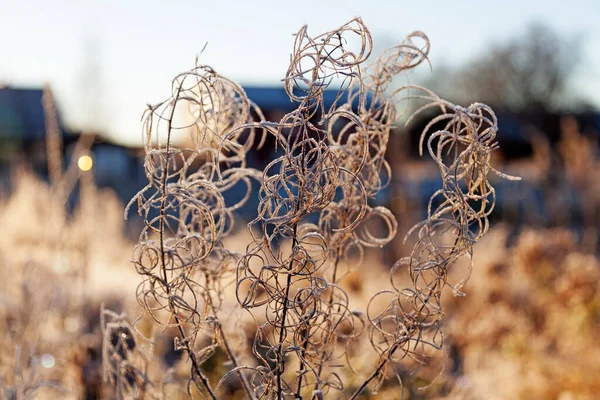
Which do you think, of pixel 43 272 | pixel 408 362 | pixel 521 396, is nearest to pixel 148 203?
pixel 43 272

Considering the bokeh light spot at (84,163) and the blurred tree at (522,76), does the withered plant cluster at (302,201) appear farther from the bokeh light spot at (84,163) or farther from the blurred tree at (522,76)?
the blurred tree at (522,76)

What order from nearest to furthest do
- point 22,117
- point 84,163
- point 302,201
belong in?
point 302,201 → point 84,163 → point 22,117

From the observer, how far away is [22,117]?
2059cm

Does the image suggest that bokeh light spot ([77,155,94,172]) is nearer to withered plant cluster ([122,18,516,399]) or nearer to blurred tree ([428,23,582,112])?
withered plant cluster ([122,18,516,399])

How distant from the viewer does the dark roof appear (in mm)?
19784

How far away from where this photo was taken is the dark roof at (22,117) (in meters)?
19.8

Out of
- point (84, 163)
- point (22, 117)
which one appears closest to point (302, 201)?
point (84, 163)

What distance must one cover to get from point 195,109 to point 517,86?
24544mm

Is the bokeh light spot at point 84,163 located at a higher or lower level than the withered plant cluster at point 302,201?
lower

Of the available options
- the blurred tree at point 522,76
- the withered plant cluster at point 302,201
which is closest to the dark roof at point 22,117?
the blurred tree at point 522,76

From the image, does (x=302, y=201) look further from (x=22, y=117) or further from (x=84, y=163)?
(x=22, y=117)

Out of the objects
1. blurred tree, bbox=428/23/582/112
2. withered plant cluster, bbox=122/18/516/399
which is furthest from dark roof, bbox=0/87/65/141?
withered plant cluster, bbox=122/18/516/399

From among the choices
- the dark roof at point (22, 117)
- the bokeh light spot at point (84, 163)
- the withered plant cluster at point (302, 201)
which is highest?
the withered plant cluster at point (302, 201)

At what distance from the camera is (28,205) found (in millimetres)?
6660
